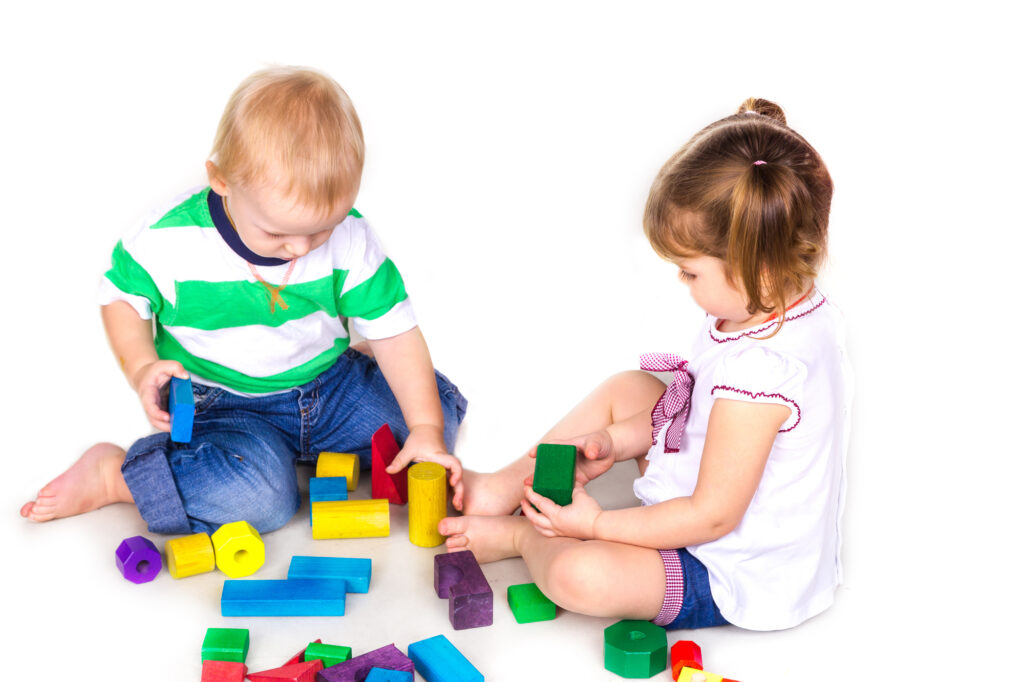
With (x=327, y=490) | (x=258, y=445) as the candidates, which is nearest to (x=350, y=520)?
(x=327, y=490)

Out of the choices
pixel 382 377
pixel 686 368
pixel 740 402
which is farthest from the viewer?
pixel 382 377

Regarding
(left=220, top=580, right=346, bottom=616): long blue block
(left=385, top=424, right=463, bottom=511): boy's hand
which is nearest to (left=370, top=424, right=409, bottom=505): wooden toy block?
(left=385, top=424, right=463, bottom=511): boy's hand

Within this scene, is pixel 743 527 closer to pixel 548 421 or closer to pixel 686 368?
pixel 686 368

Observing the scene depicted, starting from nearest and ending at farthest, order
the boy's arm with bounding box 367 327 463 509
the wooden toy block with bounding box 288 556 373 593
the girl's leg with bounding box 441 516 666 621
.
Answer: the girl's leg with bounding box 441 516 666 621 < the wooden toy block with bounding box 288 556 373 593 < the boy's arm with bounding box 367 327 463 509

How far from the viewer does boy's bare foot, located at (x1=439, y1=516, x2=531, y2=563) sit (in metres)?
1.64

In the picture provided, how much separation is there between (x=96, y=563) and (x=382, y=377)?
0.60 metres

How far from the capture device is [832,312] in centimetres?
149

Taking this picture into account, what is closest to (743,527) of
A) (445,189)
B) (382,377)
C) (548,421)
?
(548,421)

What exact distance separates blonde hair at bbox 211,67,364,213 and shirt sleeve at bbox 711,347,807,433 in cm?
61

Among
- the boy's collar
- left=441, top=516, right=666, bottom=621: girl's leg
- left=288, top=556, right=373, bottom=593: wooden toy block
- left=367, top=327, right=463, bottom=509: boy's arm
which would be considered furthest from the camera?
left=367, top=327, right=463, bottom=509: boy's arm

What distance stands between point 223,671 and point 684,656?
0.60m

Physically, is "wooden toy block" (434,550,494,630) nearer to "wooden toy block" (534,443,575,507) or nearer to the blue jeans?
"wooden toy block" (534,443,575,507)

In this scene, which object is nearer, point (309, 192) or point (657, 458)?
point (309, 192)

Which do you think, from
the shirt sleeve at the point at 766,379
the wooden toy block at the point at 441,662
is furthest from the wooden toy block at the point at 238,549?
the shirt sleeve at the point at 766,379
